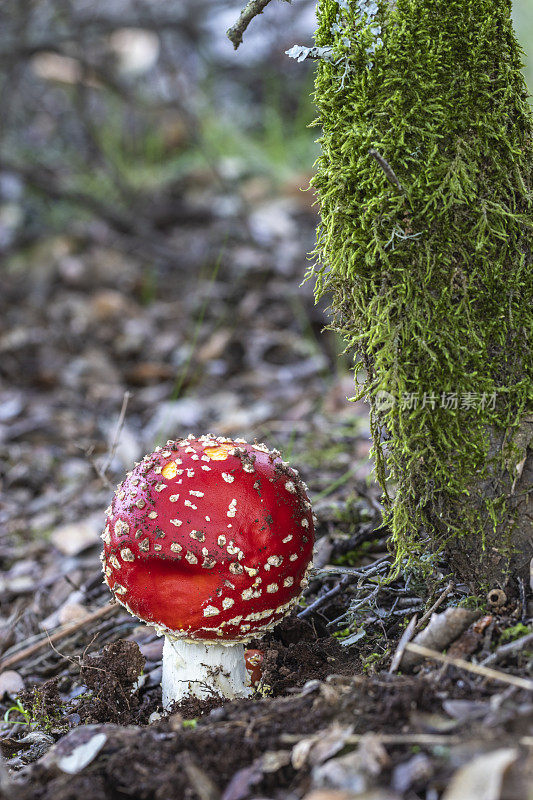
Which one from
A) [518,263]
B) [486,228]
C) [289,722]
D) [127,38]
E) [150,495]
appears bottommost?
[289,722]

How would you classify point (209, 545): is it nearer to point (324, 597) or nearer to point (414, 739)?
point (324, 597)

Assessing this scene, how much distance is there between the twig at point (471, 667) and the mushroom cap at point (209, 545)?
56 cm

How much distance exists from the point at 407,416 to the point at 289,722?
886 millimetres

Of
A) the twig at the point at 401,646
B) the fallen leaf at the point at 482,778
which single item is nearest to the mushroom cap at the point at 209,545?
the twig at the point at 401,646

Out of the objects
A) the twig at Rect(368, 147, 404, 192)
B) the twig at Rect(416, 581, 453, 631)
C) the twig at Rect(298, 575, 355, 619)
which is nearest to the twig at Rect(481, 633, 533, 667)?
the twig at Rect(416, 581, 453, 631)

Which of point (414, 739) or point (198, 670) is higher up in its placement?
point (414, 739)

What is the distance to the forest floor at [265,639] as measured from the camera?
5.03 feet

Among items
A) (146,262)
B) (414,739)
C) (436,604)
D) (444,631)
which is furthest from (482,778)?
(146,262)

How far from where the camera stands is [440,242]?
1973 millimetres

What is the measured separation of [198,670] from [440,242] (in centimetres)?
164

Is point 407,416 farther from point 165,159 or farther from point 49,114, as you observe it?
point 49,114

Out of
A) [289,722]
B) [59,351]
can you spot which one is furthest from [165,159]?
[289,722]

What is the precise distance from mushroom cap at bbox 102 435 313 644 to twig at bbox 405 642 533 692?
1.84 ft

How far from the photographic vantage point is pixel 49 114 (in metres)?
8.86
